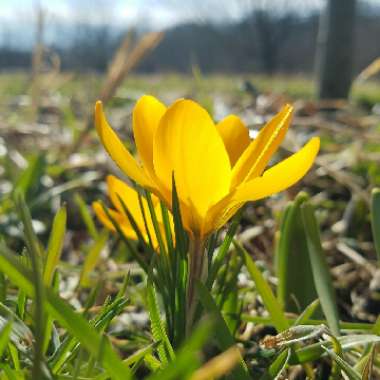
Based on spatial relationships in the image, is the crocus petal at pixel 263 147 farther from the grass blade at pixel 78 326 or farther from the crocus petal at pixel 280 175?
the grass blade at pixel 78 326

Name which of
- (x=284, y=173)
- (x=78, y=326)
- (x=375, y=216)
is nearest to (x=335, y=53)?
(x=375, y=216)

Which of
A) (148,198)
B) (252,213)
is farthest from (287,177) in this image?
(252,213)

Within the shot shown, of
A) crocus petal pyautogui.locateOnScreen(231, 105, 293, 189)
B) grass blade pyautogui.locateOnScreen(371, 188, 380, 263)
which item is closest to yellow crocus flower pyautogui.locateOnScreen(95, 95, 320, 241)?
crocus petal pyautogui.locateOnScreen(231, 105, 293, 189)

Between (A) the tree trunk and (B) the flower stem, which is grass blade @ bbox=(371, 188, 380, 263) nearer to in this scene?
(B) the flower stem

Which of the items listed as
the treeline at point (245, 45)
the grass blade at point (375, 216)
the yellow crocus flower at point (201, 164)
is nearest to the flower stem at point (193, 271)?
the yellow crocus flower at point (201, 164)

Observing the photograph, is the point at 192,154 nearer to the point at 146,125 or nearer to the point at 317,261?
the point at 146,125
